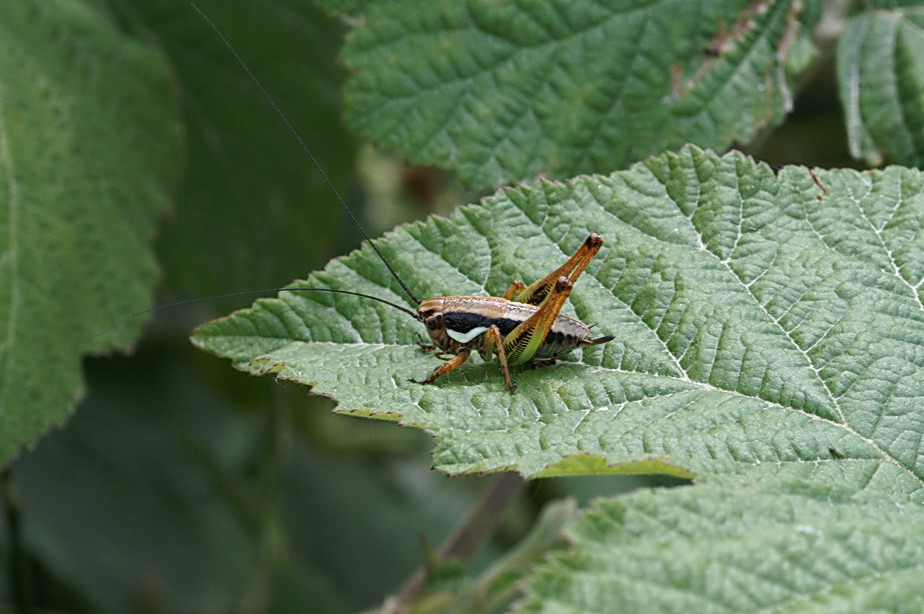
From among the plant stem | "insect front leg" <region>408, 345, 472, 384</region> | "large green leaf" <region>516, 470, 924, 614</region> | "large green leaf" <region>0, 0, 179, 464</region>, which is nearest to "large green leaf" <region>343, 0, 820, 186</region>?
"insect front leg" <region>408, 345, 472, 384</region>

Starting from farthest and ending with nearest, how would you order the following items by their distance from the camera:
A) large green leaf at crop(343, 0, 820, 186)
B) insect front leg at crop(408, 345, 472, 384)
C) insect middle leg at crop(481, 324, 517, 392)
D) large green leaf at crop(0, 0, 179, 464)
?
large green leaf at crop(343, 0, 820, 186), large green leaf at crop(0, 0, 179, 464), insect middle leg at crop(481, 324, 517, 392), insect front leg at crop(408, 345, 472, 384)

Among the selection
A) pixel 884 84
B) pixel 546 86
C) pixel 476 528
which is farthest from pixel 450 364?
pixel 884 84

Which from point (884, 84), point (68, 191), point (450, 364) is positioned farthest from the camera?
point (884, 84)

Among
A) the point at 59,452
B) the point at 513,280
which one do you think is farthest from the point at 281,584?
the point at 513,280

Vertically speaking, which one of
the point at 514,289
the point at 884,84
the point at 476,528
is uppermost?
the point at 884,84

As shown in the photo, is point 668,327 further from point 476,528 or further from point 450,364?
point 476,528

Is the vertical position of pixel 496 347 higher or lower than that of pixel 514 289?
lower

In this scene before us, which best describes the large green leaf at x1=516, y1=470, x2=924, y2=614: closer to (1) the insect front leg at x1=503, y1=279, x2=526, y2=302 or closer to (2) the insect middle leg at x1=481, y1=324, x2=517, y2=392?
(2) the insect middle leg at x1=481, y1=324, x2=517, y2=392

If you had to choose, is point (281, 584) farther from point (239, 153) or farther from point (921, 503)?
point (921, 503)
